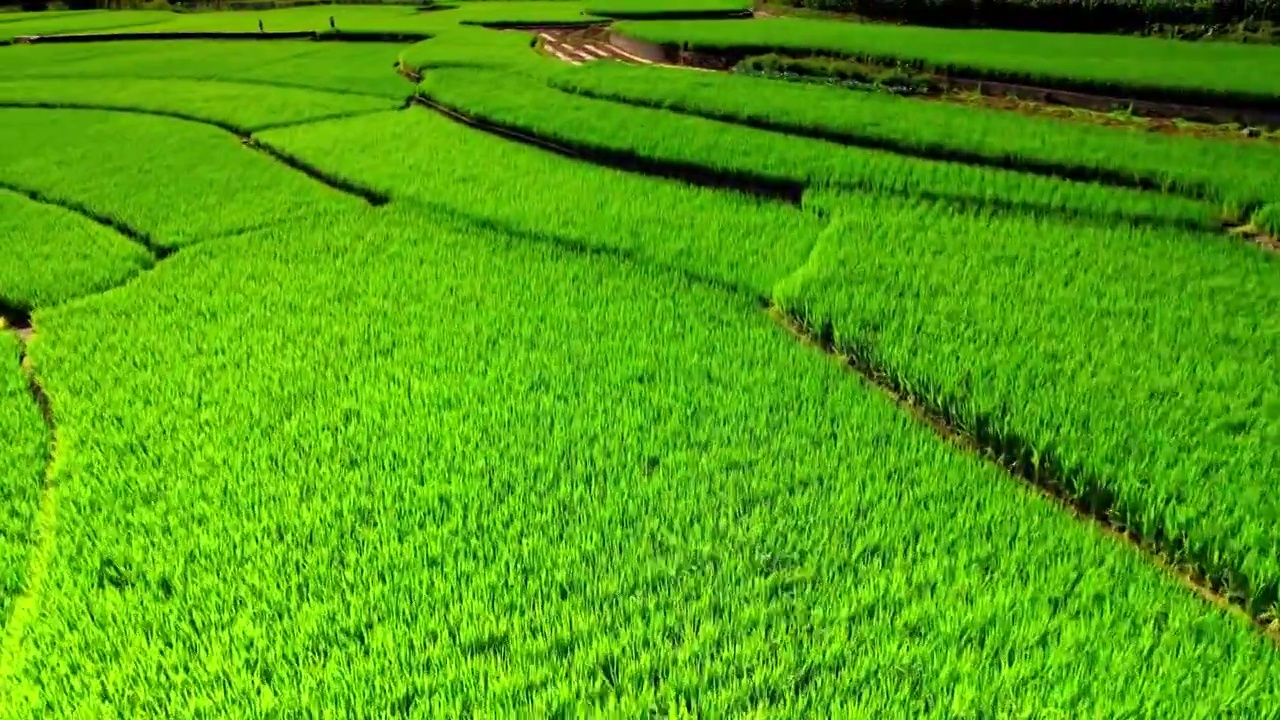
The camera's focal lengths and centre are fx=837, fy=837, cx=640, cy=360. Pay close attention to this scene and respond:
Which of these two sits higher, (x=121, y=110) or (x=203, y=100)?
(x=203, y=100)

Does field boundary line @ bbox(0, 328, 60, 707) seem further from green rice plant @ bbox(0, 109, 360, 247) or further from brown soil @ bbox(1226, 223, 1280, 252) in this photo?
brown soil @ bbox(1226, 223, 1280, 252)

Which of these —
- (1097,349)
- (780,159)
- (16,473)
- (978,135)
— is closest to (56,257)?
(16,473)

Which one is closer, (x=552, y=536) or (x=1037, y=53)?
(x=552, y=536)

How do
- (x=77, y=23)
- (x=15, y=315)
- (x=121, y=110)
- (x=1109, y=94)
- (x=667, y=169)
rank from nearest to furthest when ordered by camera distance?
(x=15, y=315), (x=667, y=169), (x=1109, y=94), (x=121, y=110), (x=77, y=23)

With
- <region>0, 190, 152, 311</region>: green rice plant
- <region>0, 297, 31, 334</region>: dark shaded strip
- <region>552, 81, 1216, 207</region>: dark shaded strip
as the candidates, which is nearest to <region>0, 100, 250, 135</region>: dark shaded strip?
<region>0, 190, 152, 311</region>: green rice plant

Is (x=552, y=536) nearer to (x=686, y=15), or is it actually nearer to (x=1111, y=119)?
(x=1111, y=119)

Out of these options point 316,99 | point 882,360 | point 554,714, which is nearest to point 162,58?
point 316,99
